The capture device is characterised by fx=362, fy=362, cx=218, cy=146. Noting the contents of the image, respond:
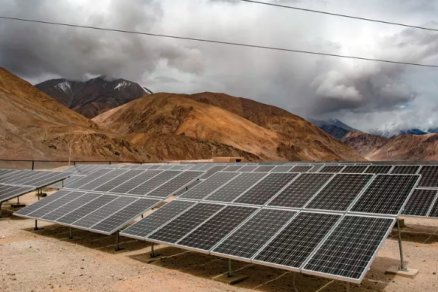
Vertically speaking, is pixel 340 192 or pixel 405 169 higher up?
pixel 405 169

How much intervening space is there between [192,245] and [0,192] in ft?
50.8

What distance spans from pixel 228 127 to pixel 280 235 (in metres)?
124

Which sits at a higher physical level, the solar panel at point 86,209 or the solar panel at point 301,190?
the solar panel at point 301,190

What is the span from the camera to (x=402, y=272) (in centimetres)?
Answer: 1053

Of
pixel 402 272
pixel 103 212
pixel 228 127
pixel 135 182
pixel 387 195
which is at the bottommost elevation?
pixel 402 272

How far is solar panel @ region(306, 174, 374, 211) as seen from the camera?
983cm

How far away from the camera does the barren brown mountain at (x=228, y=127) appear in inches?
5037

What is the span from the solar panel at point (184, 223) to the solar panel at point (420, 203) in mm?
8719

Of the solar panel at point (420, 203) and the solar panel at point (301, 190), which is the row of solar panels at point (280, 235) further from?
the solar panel at point (420, 203)

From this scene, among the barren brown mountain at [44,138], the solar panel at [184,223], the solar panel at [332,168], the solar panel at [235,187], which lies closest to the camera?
the solar panel at [184,223]

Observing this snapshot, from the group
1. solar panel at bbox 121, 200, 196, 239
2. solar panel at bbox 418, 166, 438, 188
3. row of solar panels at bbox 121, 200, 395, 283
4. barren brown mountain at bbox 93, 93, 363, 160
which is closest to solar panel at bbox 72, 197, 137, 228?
solar panel at bbox 121, 200, 196, 239

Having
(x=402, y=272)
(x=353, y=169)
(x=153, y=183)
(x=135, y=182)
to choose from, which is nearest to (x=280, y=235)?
(x=402, y=272)

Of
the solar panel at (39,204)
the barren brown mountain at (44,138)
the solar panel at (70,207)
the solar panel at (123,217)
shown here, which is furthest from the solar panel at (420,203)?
the barren brown mountain at (44,138)

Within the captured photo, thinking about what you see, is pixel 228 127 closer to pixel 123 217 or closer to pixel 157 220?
pixel 123 217
